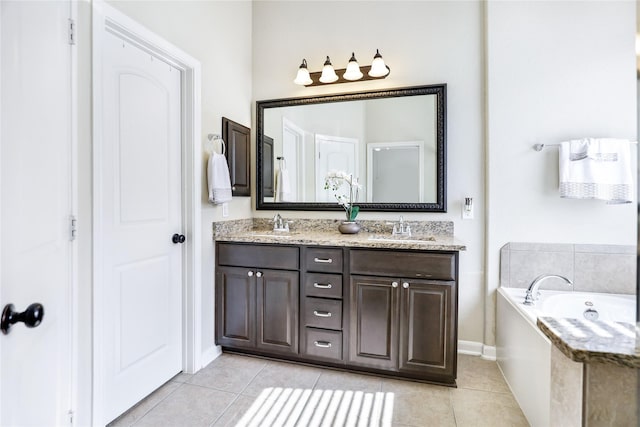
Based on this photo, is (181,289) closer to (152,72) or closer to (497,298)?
(152,72)

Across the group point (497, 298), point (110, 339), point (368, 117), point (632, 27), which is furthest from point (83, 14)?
point (632, 27)

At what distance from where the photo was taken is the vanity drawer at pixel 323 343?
220 cm

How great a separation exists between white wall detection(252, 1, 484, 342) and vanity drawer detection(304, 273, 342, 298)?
728 mm

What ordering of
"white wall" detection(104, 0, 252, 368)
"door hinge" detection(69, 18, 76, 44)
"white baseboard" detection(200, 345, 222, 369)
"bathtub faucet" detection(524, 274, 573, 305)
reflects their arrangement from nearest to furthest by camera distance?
"door hinge" detection(69, 18, 76, 44) → "white wall" detection(104, 0, 252, 368) → "bathtub faucet" detection(524, 274, 573, 305) → "white baseboard" detection(200, 345, 222, 369)

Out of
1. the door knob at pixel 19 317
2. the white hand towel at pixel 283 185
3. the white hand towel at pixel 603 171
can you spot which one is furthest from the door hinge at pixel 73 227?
the white hand towel at pixel 603 171

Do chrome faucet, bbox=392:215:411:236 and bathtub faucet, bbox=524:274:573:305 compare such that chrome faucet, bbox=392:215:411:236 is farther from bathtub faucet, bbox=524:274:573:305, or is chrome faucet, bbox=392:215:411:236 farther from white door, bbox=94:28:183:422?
white door, bbox=94:28:183:422

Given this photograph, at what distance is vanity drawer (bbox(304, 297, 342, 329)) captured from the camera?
2197 mm

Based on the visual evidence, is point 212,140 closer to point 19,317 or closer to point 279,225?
point 279,225

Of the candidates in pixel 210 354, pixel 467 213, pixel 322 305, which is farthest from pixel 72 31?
pixel 467 213

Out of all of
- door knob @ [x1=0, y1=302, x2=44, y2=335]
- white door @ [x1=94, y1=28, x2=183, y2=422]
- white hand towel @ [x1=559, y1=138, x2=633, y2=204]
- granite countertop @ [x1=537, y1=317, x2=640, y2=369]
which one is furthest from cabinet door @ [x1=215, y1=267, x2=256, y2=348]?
white hand towel @ [x1=559, y1=138, x2=633, y2=204]

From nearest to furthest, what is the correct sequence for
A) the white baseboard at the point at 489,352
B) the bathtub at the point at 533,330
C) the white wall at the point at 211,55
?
1. the bathtub at the point at 533,330
2. the white wall at the point at 211,55
3. the white baseboard at the point at 489,352

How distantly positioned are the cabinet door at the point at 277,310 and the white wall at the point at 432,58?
0.75m

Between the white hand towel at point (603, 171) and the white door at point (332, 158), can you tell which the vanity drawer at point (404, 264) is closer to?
the white door at point (332, 158)

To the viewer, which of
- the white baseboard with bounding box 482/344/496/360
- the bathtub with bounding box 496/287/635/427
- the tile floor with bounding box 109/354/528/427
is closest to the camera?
the bathtub with bounding box 496/287/635/427
